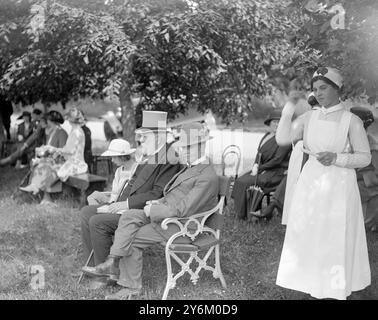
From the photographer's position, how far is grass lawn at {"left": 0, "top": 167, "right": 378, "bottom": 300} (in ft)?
16.6

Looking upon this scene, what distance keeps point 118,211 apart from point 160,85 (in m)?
5.45

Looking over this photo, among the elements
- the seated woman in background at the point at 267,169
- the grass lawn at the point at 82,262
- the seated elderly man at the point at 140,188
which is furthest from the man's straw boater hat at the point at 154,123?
the seated woman in background at the point at 267,169

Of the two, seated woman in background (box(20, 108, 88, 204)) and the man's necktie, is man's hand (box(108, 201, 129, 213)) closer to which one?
the man's necktie

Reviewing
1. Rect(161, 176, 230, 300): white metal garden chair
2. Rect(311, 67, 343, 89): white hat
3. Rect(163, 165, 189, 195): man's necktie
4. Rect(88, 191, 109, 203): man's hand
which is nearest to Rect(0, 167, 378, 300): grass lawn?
Rect(161, 176, 230, 300): white metal garden chair

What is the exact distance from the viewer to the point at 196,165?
494 cm

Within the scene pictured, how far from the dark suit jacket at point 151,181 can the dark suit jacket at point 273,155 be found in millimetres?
2493

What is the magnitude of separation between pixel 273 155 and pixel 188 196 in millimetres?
3023

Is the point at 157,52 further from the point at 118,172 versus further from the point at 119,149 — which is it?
the point at 118,172

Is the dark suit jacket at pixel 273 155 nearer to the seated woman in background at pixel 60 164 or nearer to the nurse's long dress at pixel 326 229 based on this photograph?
the seated woman in background at pixel 60 164

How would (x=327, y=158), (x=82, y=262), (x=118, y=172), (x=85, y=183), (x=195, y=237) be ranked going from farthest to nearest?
(x=85, y=183), (x=118, y=172), (x=82, y=262), (x=195, y=237), (x=327, y=158)

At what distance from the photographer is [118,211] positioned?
5.33 meters

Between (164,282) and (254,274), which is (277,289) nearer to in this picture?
(254,274)

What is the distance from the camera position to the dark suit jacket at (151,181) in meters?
5.24

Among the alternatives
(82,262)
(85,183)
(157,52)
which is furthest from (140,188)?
(157,52)
